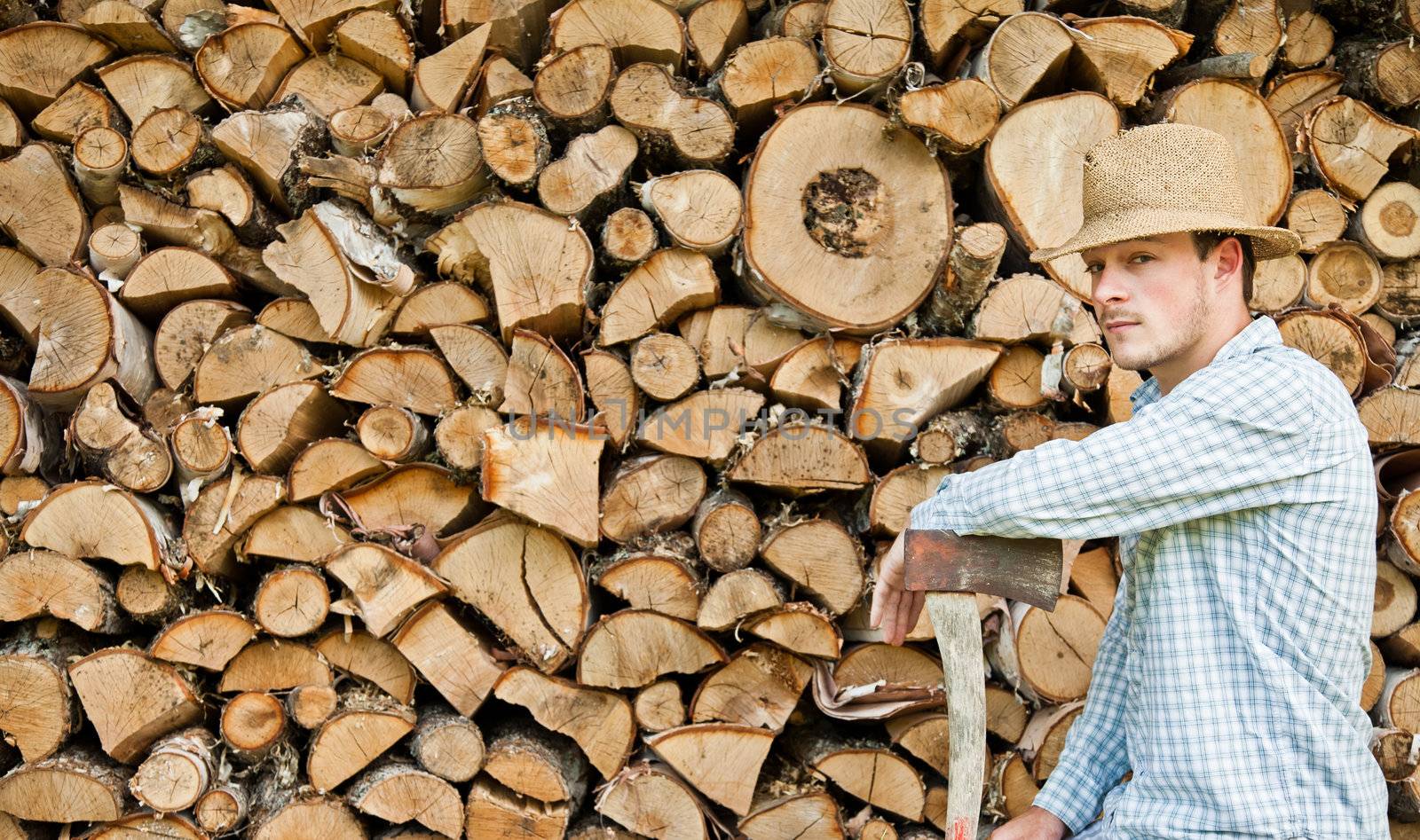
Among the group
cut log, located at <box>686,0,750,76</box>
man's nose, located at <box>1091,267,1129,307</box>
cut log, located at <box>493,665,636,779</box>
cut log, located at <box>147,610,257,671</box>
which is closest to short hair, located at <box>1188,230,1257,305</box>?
man's nose, located at <box>1091,267,1129,307</box>

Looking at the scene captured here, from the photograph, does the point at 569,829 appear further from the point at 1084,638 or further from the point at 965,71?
the point at 965,71

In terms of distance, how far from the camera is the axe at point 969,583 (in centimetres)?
167

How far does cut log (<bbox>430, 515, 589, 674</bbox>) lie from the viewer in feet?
8.47

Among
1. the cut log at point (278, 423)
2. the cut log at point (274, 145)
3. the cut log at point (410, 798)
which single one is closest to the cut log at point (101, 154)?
the cut log at point (274, 145)

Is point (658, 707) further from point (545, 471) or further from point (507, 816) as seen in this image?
point (545, 471)

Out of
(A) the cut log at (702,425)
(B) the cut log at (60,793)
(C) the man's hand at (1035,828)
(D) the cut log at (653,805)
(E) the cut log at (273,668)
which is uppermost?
(A) the cut log at (702,425)

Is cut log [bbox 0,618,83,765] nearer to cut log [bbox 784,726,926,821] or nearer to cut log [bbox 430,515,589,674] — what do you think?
cut log [bbox 430,515,589,674]

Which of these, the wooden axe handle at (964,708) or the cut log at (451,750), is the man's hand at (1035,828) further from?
the cut log at (451,750)

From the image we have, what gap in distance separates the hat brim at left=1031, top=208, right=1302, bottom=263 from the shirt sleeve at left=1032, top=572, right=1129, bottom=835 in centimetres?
72

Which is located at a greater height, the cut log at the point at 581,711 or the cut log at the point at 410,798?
the cut log at the point at 581,711

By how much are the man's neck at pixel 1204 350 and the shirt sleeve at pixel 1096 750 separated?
0.48m

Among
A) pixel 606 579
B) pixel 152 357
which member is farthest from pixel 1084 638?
pixel 152 357

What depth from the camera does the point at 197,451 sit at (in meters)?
2.58

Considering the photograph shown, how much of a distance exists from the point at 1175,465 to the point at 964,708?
0.56 m
